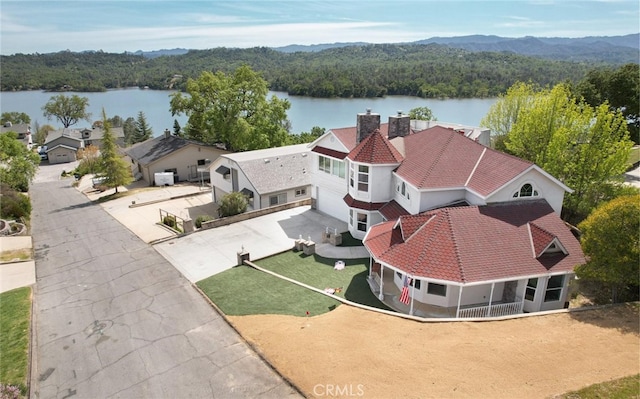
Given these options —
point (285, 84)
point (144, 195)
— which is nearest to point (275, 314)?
point (144, 195)

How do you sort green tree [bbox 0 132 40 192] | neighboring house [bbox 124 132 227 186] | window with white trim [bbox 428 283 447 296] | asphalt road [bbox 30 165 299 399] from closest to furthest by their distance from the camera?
asphalt road [bbox 30 165 299 399] < window with white trim [bbox 428 283 447 296] < green tree [bbox 0 132 40 192] < neighboring house [bbox 124 132 227 186]

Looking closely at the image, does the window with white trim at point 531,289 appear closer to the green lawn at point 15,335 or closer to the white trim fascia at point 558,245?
the white trim fascia at point 558,245

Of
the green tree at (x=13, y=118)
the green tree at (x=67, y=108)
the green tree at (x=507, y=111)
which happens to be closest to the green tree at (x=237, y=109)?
the green tree at (x=507, y=111)

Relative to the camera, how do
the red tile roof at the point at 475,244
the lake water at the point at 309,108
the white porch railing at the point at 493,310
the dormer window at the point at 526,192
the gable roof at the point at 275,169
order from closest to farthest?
the red tile roof at the point at 475,244 → the white porch railing at the point at 493,310 → the dormer window at the point at 526,192 → the gable roof at the point at 275,169 → the lake water at the point at 309,108

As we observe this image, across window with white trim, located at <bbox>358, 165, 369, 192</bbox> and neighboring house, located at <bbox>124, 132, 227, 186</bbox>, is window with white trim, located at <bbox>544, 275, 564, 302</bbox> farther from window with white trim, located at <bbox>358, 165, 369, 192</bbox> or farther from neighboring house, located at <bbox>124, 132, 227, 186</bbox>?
neighboring house, located at <bbox>124, 132, 227, 186</bbox>

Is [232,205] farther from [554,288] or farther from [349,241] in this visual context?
[554,288]

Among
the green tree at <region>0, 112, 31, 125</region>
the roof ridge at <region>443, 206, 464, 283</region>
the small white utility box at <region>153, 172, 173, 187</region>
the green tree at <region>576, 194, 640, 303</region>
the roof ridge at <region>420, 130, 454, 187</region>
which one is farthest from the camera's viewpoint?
the green tree at <region>0, 112, 31, 125</region>
